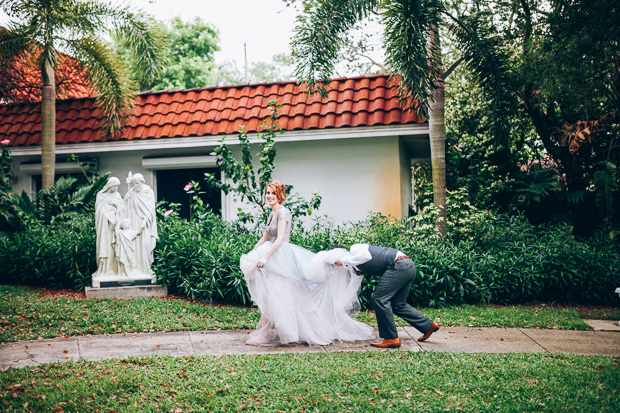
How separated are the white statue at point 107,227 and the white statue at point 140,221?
196mm

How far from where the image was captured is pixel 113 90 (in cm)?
1122

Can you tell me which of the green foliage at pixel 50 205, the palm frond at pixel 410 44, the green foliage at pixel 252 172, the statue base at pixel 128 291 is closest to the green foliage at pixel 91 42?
the green foliage at pixel 50 205

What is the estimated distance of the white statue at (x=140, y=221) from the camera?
882 cm

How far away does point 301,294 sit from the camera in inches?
244

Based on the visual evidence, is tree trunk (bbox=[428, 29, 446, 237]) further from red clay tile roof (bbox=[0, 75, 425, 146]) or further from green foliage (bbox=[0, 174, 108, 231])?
green foliage (bbox=[0, 174, 108, 231])

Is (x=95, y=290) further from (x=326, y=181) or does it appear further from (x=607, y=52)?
(x=607, y=52)

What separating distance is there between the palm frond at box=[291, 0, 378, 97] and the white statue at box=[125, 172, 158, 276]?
11.8 feet

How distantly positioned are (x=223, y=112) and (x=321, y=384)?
26.5 feet

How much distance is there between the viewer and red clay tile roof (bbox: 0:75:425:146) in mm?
10781

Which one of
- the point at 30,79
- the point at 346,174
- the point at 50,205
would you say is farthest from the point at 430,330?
the point at 30,79

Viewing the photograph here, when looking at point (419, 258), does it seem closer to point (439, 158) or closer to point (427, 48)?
point (439, 158)

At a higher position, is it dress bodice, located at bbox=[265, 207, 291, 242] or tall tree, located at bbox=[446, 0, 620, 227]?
tall tree, located at bbox=[446, 0, 620, 227]

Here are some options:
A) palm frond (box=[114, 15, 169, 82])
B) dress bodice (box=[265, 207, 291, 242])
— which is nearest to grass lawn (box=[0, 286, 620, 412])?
dress bodice (box=[265, 207, 291, 242])

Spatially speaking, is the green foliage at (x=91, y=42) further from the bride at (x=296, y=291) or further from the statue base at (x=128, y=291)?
the bride at (x=296, y=291)
